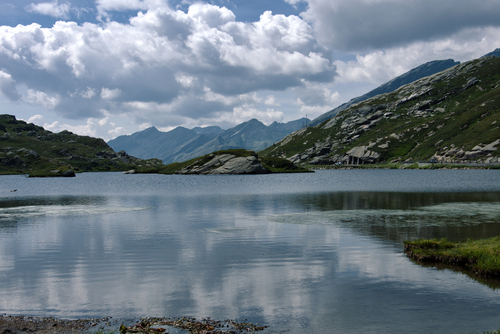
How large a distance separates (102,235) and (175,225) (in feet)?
28.8

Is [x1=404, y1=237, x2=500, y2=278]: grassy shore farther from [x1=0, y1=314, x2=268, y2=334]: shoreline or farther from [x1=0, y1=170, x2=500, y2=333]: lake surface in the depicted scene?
[x1=0, y1=314, x2=268, y2=334]: shoreline

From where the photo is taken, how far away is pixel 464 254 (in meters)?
22.2

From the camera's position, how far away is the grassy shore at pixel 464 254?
65.9 ft

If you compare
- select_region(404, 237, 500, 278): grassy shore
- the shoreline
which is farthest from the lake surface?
select_region(404, 237, 500, 278): grassy shore

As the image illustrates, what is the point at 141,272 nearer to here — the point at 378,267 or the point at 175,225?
the point at 378,267

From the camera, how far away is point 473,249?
74.1 ft

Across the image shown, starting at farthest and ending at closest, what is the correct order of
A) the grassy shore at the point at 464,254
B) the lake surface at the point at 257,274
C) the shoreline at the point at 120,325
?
the grassy shore at the point at 464,254 < the lake surface at the point at 257,274 < the shoreline at the point at 120,325

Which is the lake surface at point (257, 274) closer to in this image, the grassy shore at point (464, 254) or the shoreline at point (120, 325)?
the shoreline at point (120, 325)

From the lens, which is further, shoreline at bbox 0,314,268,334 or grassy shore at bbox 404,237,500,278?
grassy shore at bbox 404,237,500,278

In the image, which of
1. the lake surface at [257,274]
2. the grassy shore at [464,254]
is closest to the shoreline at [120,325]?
the lake surface at [257,274]

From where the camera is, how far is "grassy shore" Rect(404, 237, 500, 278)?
20078 mm

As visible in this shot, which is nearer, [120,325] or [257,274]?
[120,325]

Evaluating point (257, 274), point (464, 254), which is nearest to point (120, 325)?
point (257, 274)

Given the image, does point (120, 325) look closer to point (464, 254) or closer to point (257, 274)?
point (257, 274)
